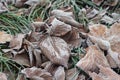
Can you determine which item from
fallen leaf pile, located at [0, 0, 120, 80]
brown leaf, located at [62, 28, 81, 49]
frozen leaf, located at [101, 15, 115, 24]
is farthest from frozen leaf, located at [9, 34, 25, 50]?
frozen leaf, located at [101, 15, 115, 24]

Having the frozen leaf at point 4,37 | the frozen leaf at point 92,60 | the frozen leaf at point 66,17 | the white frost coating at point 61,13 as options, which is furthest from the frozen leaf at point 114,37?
the frozen leaf at point 4,37

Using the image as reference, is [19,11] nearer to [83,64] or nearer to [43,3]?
[43,3]

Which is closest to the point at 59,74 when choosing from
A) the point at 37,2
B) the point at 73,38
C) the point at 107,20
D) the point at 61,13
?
the point at 73,38

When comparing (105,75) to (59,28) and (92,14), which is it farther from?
(92,14)

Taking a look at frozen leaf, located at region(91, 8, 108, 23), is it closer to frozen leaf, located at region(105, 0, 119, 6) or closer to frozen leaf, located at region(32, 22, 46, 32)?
frozen leaf, located at region(105, 0, 119, 6)

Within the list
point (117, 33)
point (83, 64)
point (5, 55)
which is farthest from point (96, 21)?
point (5, 55)

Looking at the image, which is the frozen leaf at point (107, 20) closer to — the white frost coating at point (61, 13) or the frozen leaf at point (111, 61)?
the white frost coating at point (61, 13)
